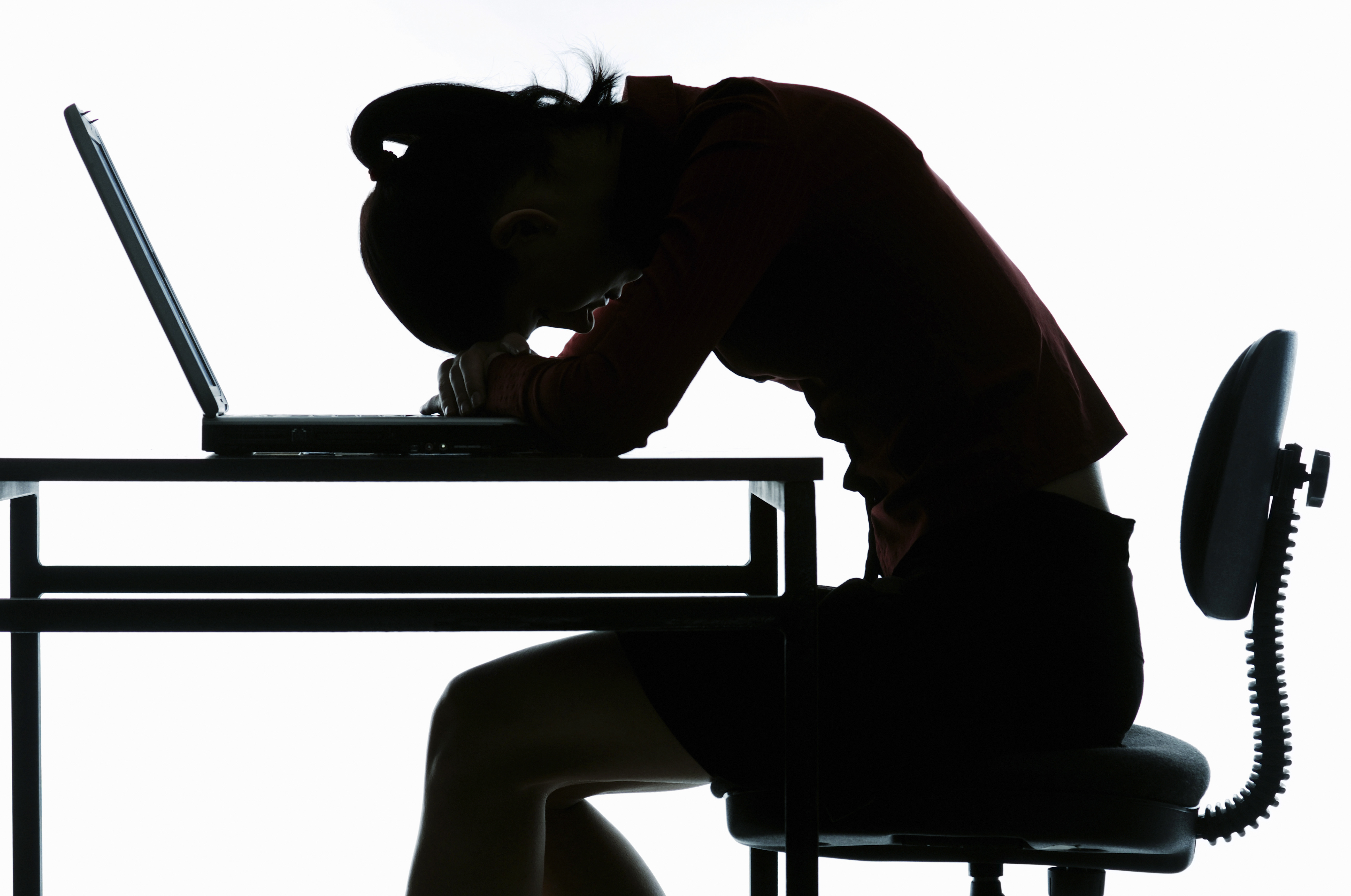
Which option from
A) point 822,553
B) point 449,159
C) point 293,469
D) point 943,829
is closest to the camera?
point 293,469

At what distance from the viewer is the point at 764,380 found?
99 cm

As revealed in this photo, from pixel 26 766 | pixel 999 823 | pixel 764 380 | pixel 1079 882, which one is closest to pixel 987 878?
pixel 1079 882

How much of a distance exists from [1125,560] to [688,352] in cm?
38

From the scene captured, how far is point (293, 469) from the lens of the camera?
679mm

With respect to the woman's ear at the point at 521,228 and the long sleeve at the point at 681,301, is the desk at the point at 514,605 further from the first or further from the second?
the woman's ear at the point at 521,228

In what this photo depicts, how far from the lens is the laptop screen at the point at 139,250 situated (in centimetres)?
84

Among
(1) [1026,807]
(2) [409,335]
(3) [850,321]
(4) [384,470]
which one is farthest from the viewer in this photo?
(2) [409,335]

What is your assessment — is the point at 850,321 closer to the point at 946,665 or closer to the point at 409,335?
the point at 946,665

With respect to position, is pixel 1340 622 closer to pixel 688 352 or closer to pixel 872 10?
pixel 872 10

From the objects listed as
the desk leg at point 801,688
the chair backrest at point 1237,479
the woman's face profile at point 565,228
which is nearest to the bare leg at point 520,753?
the desk leg at point 801,688

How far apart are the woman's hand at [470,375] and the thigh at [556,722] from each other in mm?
219

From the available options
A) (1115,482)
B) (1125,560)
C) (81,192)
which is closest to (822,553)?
(1115,482)

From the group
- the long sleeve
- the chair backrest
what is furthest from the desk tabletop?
the chair backrest

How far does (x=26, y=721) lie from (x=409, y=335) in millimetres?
1048
